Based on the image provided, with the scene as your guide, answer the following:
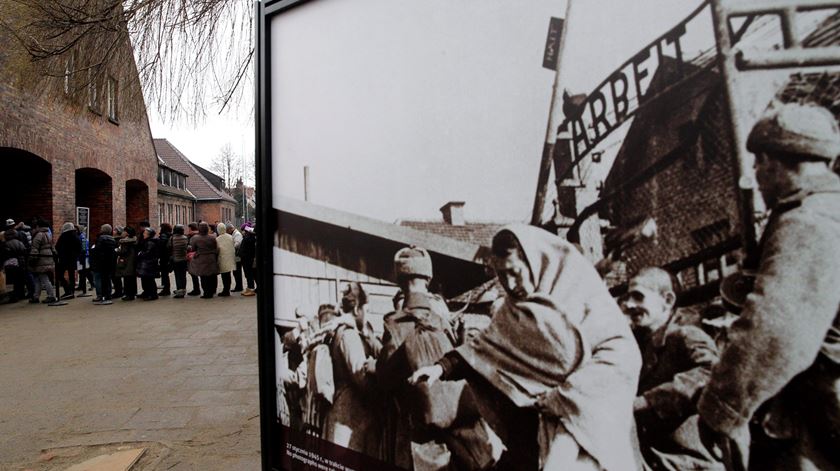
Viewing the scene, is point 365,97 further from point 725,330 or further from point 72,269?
point 72,269

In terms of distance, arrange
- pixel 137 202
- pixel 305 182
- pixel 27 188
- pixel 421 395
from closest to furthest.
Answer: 1. pixel 421 395
2. pixel 305 182
3. pixel 27 188
4. pixel 137 202

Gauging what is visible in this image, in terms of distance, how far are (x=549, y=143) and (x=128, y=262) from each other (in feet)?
39.5

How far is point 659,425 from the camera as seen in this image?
3.95 ft

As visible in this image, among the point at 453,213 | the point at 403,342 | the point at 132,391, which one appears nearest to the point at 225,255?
the point at 132,391

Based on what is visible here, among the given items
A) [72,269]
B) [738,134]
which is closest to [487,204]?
[738,134]

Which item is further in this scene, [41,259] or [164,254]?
[164,254]

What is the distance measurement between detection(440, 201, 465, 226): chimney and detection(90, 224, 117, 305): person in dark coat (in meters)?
11.7

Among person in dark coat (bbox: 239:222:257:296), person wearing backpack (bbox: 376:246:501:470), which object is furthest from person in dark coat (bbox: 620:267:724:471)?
person in dark coat (bbox: 239:222:257:296)

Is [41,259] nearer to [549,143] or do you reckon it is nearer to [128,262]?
[128,262]

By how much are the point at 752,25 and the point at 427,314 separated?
42.2 inches

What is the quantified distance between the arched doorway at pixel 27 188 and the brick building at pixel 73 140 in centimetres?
2

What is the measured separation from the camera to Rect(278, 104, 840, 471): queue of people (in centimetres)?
102

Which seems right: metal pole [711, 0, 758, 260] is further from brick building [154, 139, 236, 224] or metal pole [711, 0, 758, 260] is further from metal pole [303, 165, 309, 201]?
brick building [154, 139, 236, 224]

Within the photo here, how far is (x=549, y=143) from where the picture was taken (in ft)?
4.43
